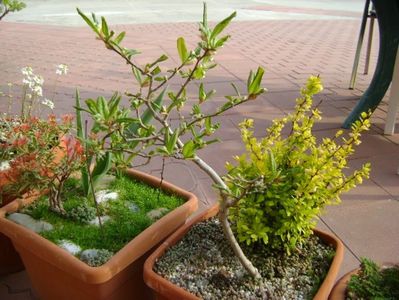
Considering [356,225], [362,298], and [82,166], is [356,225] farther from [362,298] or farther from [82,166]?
[82,166]

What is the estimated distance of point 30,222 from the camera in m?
1.65

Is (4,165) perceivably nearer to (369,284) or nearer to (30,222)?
(30,222)

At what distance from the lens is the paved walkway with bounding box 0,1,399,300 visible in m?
2.22

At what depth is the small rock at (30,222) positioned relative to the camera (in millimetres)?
1632

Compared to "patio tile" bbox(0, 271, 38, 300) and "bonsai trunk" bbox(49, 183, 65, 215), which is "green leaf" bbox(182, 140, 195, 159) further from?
"patio tile" bbox(0, 271, 38, 300)

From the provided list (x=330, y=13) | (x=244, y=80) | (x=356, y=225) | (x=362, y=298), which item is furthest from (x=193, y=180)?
(x=330, y=13)

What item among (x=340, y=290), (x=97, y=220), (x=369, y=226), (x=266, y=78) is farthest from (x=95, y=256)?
(x=266, y=78)

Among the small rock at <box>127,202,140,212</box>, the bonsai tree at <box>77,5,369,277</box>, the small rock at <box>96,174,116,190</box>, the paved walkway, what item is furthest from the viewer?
the paved walkway

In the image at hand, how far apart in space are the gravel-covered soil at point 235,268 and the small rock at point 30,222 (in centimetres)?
50

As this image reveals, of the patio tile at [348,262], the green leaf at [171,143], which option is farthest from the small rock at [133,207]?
the patio tile at [348,262]

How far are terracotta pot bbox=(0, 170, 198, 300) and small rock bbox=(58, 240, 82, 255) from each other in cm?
7

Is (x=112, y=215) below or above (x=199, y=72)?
below

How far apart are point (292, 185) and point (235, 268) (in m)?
0.34

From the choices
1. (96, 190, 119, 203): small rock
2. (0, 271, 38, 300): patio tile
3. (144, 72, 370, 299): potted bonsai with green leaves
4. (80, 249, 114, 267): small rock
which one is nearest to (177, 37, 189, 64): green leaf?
(144, 72, 370, 299): potted bonsai with green leaves
